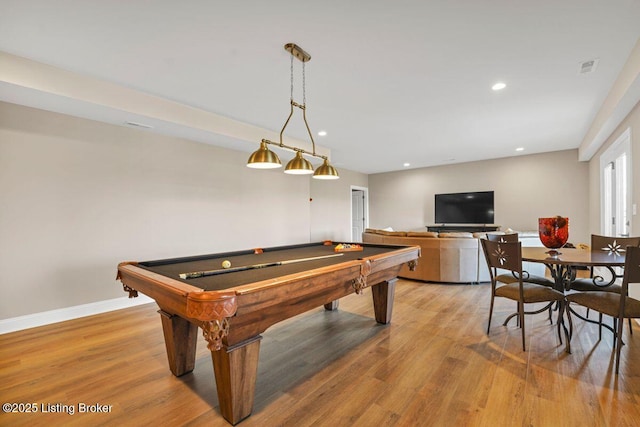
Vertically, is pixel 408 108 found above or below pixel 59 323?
above

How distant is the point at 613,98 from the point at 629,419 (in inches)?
127

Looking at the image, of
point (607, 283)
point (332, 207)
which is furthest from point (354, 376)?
point (332, 207)

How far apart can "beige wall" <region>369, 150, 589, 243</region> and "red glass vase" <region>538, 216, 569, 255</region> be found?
14.5 ft

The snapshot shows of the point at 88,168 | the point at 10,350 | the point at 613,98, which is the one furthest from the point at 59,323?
the point at 613,98

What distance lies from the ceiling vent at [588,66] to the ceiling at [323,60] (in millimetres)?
40

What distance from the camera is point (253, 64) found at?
2654 millimetres

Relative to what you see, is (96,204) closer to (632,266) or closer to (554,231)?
(554,231)

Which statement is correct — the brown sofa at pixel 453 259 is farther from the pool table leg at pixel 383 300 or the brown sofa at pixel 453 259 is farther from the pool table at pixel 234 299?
the pool table at pixel 234 299

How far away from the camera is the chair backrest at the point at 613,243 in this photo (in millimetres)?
2722

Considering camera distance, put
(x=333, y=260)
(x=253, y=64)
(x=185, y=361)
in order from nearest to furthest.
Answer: (x=185, y=361) < (x=333, y=260) < (x=253, y=64)

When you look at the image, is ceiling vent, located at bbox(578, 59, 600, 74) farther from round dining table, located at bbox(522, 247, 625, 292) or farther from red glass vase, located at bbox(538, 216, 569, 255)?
round dining table, located at bbox(522, 247, 625, 292)

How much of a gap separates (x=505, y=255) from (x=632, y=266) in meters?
0.77

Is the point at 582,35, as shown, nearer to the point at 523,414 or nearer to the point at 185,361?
the point at 523,414

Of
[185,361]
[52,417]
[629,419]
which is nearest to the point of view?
[629,419]
